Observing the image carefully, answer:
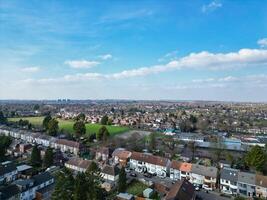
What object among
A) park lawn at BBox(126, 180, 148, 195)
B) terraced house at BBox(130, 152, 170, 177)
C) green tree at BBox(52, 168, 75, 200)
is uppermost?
green tree at BBox(52, 168, 75, 200)

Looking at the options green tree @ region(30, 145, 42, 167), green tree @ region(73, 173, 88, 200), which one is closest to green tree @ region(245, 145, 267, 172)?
green tree @ region(73, 173, 88, 200)

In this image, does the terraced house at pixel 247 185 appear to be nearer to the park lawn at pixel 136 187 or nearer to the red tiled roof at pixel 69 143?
the park lawn at pixel 136 187

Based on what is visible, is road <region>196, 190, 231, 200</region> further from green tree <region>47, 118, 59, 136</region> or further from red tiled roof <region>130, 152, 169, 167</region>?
green tree <region>47, 118, 59, 136</region>

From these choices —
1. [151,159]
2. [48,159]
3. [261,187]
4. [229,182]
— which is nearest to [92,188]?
[48,159]

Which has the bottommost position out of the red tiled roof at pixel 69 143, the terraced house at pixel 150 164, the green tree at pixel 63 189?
the terraced house at pixel 150 164

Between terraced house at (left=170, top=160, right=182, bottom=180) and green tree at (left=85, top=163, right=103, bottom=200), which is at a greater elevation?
green tree at (left=85, top=163, right=103, bottom=200)

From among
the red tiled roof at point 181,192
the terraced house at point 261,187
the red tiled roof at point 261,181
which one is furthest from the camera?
the red tiled roof at point 261,181

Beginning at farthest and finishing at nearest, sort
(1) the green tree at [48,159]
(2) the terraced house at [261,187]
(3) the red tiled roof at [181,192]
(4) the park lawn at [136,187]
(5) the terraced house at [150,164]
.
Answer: (5) the terraced house at [150,164] < (1) the green tree at [48,159] < (2) the terraced house at [261,187] < (4) the park lawn at [136,187] < (3) the red tiled roof at [181,192]

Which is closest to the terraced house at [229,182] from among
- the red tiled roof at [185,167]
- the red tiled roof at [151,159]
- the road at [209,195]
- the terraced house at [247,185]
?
the terraced house at [247,185]
